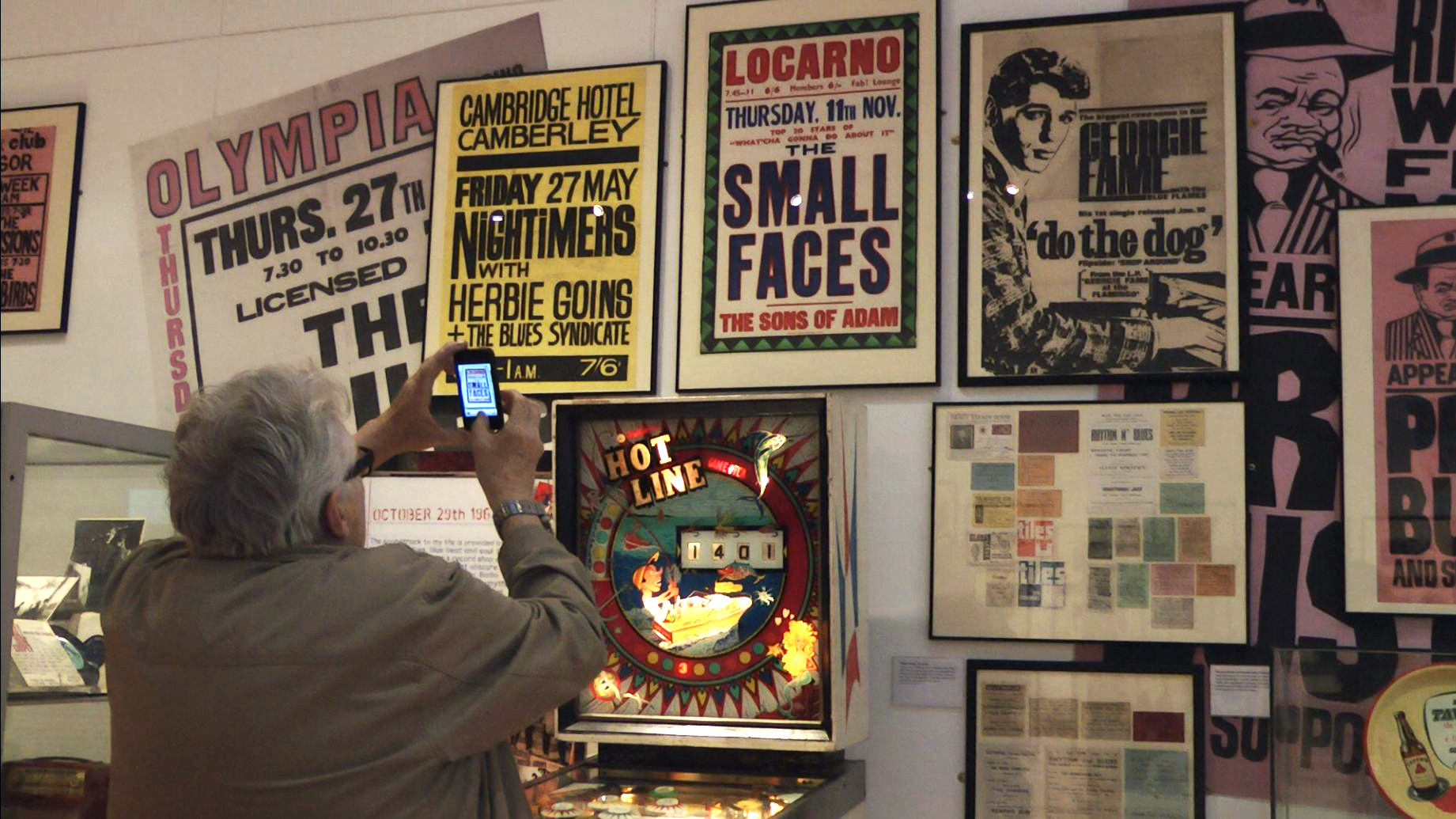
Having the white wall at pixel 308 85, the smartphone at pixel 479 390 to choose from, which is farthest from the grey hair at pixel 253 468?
the white wall at pixel 308 85

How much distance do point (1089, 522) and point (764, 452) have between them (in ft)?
2.76

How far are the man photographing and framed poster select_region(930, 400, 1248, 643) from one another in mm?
1480

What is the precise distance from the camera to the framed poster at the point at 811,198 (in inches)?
131

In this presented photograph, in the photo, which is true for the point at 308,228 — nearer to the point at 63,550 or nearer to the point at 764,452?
the point at 63,550

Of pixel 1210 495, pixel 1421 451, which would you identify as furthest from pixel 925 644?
pixel 1421 451

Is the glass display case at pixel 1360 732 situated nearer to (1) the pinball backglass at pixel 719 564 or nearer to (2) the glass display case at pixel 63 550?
(1) the pinball backglass at pixel 719 564

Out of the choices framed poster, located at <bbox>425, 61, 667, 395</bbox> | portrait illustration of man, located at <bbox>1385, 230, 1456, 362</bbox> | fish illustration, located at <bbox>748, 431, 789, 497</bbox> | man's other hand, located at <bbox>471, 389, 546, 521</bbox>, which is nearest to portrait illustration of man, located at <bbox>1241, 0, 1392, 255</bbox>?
portrait illustration of man, located at <bbox>1385, 230, 1456, 362</bbox>

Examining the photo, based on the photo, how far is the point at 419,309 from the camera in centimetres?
373

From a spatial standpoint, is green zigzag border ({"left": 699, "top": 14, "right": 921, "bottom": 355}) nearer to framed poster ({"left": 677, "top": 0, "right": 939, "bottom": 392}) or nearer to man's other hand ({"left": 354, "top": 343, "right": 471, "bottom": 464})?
framed poster ({"left": 677, "top": 0, "right": 939, "bottom": 392})

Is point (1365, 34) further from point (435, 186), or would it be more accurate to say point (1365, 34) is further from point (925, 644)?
point (435, 186)

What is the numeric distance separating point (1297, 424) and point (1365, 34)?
939 millimetres

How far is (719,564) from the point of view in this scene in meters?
2.88

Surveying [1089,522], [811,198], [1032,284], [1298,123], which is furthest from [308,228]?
[1298,123]

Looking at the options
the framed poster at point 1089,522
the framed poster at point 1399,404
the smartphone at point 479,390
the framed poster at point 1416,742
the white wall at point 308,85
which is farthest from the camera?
the white wall at point 308,85
